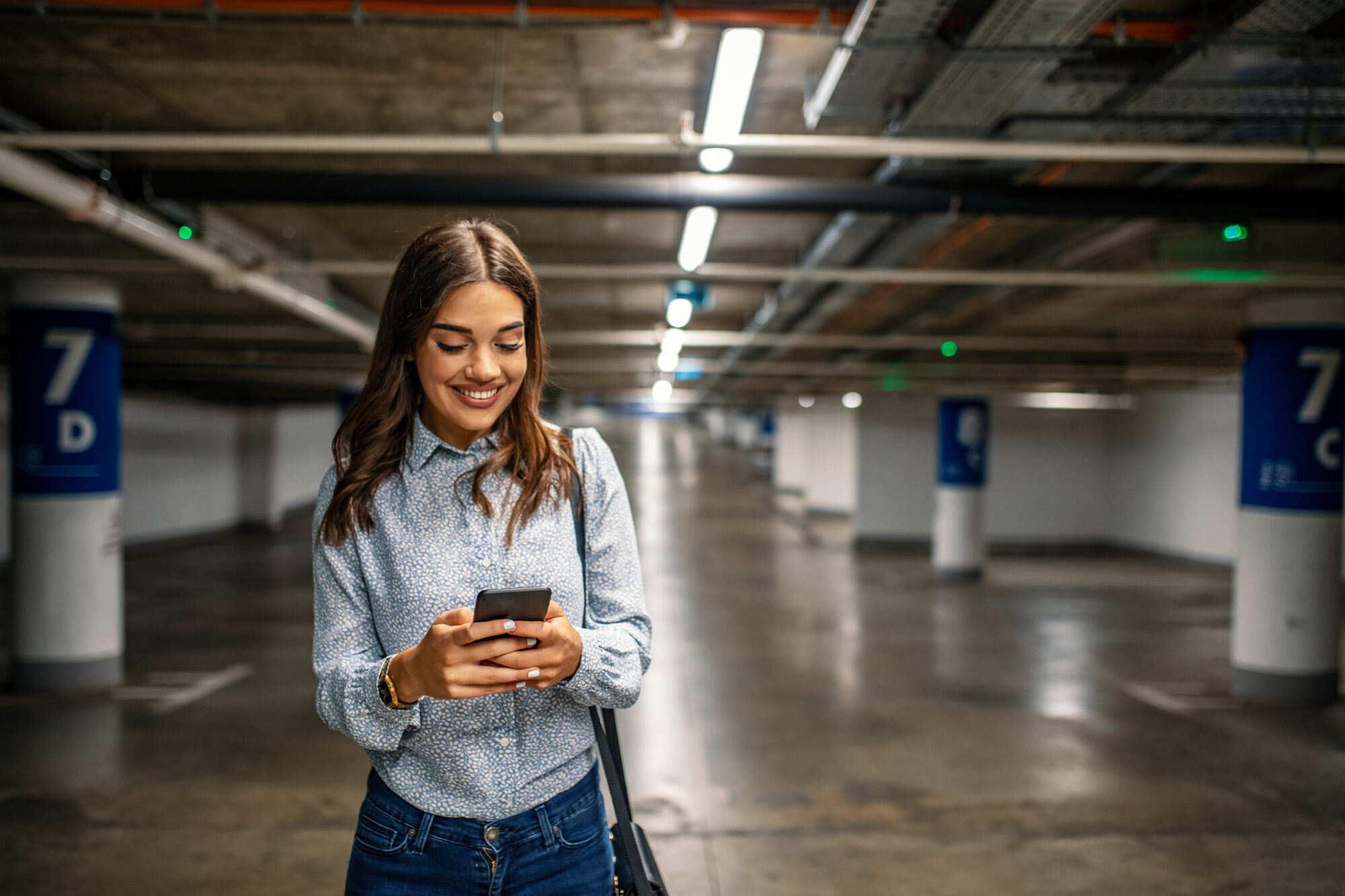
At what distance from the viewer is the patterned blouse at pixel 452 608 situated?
126cm

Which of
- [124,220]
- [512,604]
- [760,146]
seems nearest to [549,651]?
[512,604]

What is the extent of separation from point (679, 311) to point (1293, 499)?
17.9 feet

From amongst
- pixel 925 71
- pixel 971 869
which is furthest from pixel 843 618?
pixel 925 71

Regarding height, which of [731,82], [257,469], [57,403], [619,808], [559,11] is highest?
[559,11]

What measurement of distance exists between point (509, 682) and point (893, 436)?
61.5ft

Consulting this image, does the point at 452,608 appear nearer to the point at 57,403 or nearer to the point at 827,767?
the point at 827,767

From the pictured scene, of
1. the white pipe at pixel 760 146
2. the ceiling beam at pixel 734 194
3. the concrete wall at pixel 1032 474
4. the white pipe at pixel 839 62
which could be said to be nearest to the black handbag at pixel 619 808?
the white pipe at pixel 839 62

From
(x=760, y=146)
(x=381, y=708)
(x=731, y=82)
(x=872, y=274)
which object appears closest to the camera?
(x=381, y=708)

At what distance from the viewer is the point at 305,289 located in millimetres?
8234

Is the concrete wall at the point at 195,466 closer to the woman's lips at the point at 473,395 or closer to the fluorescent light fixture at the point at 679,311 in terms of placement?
the fluorescent light fixture at the point at 679,311

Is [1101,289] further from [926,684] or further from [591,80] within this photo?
[591,80]

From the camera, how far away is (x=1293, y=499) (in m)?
7.43

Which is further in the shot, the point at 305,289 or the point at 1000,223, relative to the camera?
the point at 305,289

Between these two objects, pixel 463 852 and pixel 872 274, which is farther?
pixel 872 274
